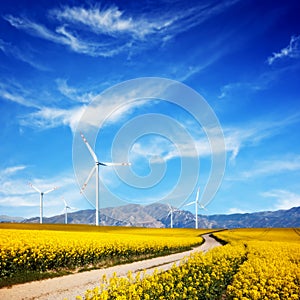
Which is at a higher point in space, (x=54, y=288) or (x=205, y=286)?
(x=205, y=286)

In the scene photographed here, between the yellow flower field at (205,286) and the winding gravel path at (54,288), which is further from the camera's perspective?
the winding gravel path at (54,288)

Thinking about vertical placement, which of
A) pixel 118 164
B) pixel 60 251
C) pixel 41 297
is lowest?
pixel 41 297

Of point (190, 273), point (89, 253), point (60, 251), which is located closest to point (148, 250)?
point (89, 253)

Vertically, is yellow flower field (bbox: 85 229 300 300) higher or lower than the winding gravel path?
higher

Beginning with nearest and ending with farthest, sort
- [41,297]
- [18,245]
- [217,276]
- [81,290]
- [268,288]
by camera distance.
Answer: [268,288]
[217,276]
[41,297]
[81,290]
[18,245]

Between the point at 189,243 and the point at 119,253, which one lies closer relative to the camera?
the point at 119,253

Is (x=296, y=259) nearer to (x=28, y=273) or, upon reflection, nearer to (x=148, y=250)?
(x=28, y=273)

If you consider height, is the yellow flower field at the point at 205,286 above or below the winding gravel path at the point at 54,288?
above

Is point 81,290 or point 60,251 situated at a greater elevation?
point 60,251

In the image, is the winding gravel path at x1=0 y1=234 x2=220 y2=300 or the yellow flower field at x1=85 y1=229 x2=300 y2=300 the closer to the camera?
the yellow flower field at x1=85 y1=229 x2=300 y2=300

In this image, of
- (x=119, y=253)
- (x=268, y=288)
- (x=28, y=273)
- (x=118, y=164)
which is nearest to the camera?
(x=268, y=288)

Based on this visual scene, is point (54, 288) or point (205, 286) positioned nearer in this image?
point (205, 286)

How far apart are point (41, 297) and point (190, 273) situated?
7518 millimetres

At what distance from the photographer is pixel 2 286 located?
20.5 metres
